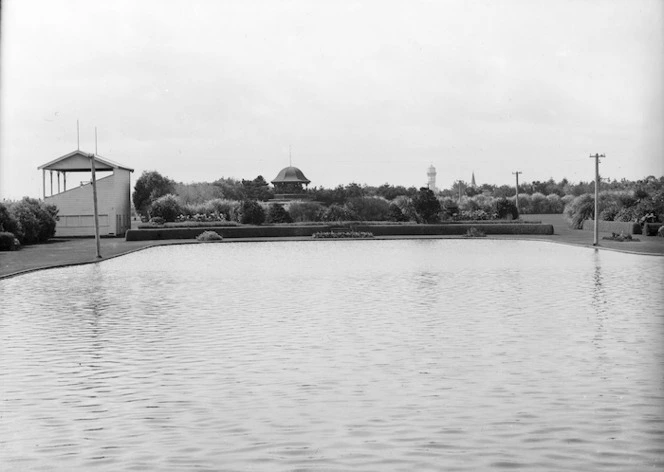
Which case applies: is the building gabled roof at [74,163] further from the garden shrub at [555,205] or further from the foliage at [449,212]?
the garden shrub at [555,205]

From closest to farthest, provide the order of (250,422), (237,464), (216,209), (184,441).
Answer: (237,464) → (184,441) → (250,422) → (216,209)

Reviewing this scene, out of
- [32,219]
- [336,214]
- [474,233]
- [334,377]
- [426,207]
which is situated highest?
[426,207]

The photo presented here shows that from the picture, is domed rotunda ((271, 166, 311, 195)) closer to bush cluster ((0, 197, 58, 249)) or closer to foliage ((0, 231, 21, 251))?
bush cluster ((0, 197, 58, 249))

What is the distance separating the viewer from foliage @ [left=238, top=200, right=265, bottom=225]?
76562 millimetres

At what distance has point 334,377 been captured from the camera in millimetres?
13617

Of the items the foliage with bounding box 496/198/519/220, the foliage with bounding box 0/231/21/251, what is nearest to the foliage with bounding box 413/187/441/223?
the foliage with bounding box 496/198/519/220

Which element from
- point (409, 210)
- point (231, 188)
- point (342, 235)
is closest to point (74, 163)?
point (342, 235)

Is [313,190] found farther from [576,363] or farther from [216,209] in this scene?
[576,363]

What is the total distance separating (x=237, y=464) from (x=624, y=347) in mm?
8914

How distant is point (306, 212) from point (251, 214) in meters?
9.92

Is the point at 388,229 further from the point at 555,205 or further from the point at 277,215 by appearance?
the point at 555,205

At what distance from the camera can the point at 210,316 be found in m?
21.1

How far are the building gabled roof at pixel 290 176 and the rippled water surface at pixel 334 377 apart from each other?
260ft

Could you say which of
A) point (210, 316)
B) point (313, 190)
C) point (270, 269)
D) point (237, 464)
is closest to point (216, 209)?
point (313, 190)
